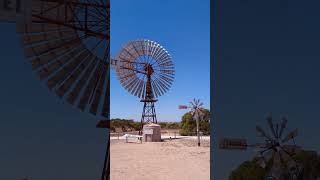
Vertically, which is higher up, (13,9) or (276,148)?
(13,9)

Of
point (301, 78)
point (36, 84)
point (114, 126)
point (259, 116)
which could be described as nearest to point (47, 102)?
→ point (36, 84)

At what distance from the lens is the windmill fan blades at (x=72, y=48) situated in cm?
457

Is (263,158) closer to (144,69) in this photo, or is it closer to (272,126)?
(272,126)

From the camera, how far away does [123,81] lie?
82.9 feet

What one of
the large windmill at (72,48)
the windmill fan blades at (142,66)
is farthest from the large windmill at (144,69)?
the large windmill at (72,48)

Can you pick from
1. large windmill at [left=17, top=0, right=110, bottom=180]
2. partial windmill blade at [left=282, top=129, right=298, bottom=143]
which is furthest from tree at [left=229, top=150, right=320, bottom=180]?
large windmill at [left=17, top=0, right=110, bottom=180]

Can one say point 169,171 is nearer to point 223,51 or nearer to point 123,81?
point 223,51

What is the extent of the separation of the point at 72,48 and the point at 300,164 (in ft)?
13.5

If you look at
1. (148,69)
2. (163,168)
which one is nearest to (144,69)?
(148,69)

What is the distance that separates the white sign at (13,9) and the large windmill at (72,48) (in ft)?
0.10

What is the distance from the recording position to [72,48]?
4805 millimetres

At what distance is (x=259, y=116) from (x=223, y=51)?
127cm

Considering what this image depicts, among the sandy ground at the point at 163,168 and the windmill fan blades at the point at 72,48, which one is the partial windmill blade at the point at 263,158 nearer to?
the windmill fan blades at the point at 72,48

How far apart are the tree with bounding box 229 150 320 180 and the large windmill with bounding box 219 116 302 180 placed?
0.23ft
